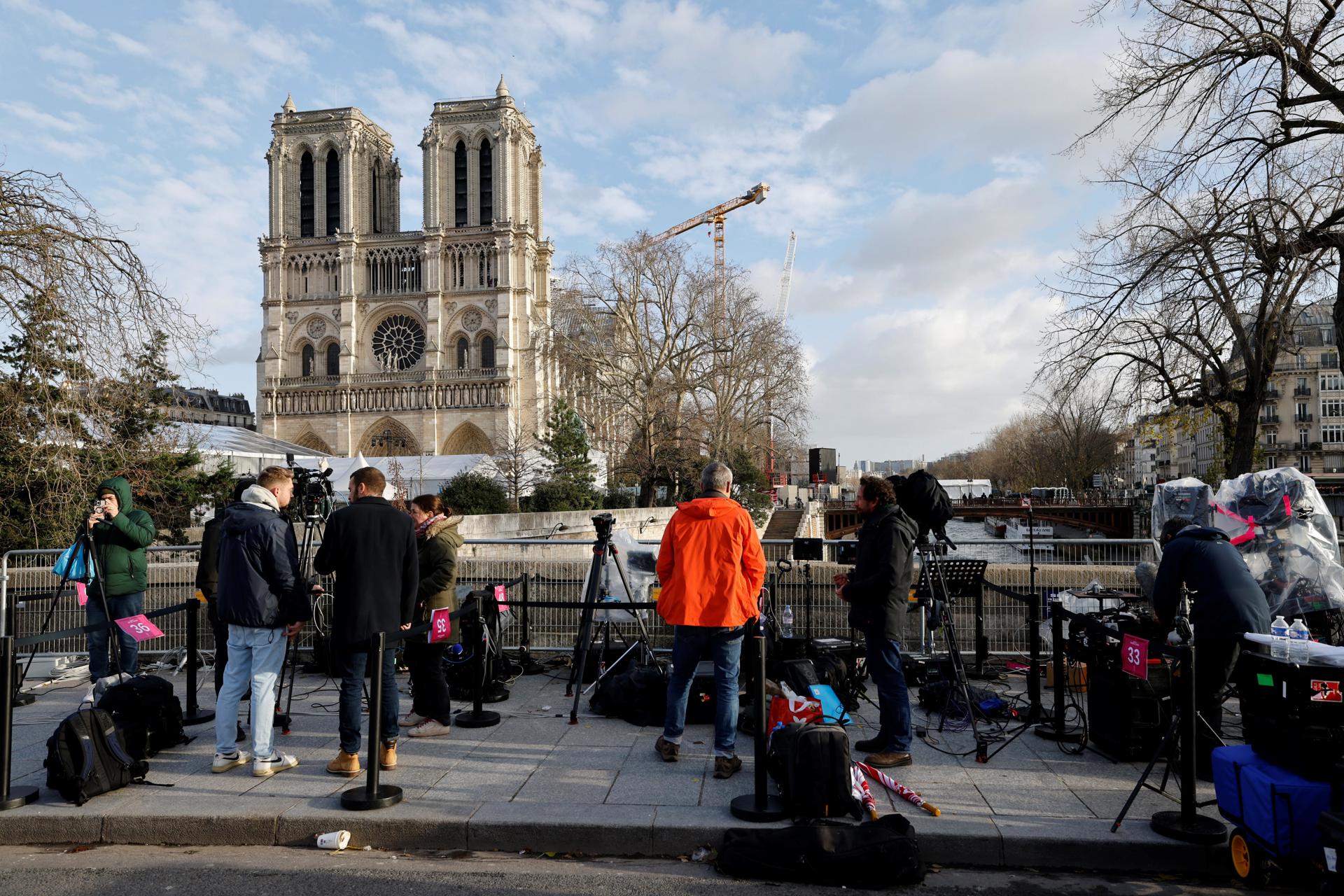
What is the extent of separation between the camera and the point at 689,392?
139 ft

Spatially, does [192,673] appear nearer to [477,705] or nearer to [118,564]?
[118,564]

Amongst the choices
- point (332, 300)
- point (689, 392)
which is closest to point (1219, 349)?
Answer: point (689, 392)

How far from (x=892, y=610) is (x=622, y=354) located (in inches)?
1431

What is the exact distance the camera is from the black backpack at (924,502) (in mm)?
6785

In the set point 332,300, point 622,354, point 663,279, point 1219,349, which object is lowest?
point 1219,349

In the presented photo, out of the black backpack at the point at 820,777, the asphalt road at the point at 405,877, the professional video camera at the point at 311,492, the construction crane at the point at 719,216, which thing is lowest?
the asphalt road at the point at 405,877

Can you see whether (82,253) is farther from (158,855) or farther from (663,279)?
(663,279)

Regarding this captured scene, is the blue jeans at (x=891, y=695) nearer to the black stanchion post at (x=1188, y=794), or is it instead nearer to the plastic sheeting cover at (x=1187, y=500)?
the black stanchion post at (x=1188, y=794)

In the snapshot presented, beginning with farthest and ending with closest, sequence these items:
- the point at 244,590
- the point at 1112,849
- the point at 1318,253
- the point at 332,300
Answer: the point at 332,300, the point at 1318,253, the point at 244,590, the point at 1112,849

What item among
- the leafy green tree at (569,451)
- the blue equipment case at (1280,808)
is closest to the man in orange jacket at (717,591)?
the blue equipment case at (1280,808)

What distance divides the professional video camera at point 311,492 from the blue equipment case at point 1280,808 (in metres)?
6.66

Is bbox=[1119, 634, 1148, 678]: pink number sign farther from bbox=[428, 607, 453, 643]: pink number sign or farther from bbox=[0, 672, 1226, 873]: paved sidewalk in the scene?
bbox=[428, 607, 453, 643]: pink number sign

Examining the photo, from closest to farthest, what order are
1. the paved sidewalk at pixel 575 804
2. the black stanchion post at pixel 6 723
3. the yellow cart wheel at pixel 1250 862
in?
1. the yellow cart wheel at pixel 1250 862
2. the paved sidewalk at pixel 575 804
3. the black stanchion post at pixel 6 723

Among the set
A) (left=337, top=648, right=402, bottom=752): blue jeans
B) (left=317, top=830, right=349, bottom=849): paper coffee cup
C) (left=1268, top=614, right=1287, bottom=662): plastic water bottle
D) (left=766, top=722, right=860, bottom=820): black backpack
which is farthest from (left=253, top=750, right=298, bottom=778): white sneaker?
(left=1268, top=614, right=1287, bottom=662): plastic water bottle
